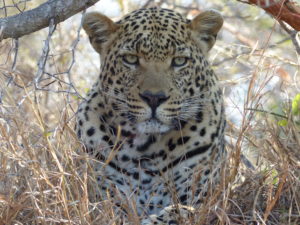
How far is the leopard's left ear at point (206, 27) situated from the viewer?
5586 millimetres

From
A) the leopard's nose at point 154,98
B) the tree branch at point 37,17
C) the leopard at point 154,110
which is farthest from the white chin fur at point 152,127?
the tree branch at point 37,17

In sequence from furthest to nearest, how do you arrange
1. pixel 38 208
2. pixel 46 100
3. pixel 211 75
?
pixel 46 100
pixel 211 75
pixel 38 208

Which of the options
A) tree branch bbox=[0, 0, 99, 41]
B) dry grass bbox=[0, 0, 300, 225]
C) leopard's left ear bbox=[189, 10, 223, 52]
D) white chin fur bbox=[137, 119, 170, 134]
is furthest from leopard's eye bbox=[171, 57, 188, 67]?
tree branch bbox=[0, 0, 99, 41]

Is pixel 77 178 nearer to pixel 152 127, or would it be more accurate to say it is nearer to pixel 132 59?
pixel 152 127

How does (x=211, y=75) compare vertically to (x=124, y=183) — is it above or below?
above

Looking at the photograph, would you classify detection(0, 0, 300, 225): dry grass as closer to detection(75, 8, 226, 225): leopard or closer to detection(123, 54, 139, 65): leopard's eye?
detection(75, 8, 226, 225): leopard

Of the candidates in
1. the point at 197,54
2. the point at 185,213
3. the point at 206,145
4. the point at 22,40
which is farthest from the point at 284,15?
the point at 22,40

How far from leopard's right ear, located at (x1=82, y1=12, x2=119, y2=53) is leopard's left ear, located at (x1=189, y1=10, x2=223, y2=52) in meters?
0.62

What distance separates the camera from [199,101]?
541 cm

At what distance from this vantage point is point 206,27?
18.5 ft

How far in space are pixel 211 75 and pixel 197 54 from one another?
0.25 m

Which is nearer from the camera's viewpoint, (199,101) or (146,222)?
(146,222)

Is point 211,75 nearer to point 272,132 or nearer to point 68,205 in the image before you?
point 272,132

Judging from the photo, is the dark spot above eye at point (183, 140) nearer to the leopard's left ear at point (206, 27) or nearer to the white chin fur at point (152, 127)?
the white chin fur at point (152, 127)
